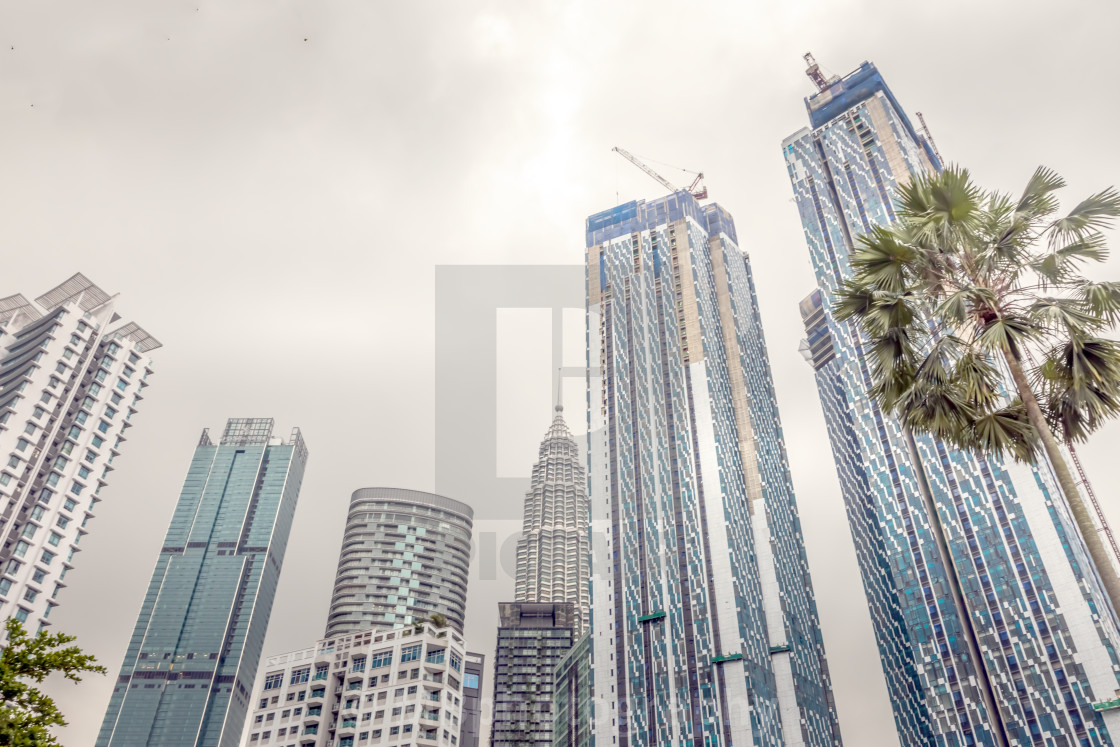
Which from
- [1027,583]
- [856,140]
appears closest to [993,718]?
[1027,583]

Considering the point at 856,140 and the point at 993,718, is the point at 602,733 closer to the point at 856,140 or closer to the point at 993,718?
the point at 993,718

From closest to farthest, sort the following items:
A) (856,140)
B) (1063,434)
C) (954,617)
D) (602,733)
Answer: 1. (1063,434)
2. (954,617)
3. (602,733)
4. (856,140)

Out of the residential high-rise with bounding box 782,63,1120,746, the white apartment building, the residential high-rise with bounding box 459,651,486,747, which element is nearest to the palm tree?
the residential high-rise with bounding box 782,63,1120,746

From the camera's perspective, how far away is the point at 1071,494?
49.3 ft

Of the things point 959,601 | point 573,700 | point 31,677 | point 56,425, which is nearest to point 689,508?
point 959,601

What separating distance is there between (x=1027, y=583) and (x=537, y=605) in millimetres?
125218

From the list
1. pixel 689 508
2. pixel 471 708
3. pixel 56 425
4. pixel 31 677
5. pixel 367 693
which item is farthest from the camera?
pixel 471 708

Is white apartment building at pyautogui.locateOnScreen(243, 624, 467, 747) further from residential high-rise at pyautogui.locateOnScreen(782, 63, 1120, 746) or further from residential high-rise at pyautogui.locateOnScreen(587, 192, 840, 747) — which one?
residential high-rise at pyautogui.locateOnScreen(782, 63, 1120, 746)

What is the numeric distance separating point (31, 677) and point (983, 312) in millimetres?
35228

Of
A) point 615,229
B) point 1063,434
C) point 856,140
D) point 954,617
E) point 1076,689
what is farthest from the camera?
point 615,229

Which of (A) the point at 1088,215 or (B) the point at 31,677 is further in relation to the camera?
(B) the point at 31,677

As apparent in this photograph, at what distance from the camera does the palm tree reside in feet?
54.2

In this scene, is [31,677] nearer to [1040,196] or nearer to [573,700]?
[1040,196]

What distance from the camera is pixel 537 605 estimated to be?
199m
